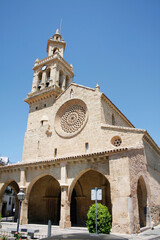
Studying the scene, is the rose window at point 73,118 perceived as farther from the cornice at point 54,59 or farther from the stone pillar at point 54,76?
the cornice at point 54,59

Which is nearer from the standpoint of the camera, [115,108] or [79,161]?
[79,161]

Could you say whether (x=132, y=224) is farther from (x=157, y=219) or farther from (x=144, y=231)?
(x=157, y=219)

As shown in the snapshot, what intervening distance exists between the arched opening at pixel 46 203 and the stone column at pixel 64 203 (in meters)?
4.06

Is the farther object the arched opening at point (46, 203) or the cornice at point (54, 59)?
the cornice at point (54, 59)

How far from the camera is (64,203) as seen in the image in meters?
13.8

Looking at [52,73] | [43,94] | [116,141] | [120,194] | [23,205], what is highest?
[52,73]

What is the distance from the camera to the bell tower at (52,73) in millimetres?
23047

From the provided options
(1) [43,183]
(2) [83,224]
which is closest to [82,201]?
(2) [83,224]

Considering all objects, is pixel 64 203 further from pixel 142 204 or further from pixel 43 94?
pixel 43 94

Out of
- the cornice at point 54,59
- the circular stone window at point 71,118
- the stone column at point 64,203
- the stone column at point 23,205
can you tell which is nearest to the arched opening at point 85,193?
the stone column at point 64,203

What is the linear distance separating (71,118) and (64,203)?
26.5ft

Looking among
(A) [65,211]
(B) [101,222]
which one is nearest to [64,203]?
(A) [65,211]

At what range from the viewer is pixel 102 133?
1647 cm

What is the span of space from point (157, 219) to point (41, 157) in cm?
1101
